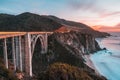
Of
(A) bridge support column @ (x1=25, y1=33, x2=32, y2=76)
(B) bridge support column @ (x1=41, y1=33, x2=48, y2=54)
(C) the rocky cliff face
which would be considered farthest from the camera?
(B) bridge support column @ (x1=41, y1=33, x2=48, y2=54)

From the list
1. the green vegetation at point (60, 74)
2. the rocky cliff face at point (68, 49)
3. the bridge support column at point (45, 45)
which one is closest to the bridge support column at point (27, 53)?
the rocky cliff face at point (68, 49)

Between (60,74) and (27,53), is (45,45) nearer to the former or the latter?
(27,53)

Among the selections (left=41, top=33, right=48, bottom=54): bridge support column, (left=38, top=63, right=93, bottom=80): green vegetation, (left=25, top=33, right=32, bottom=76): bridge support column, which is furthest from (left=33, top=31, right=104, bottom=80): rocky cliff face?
(left=38, top=63, right=93, bottom=80): green vegetation

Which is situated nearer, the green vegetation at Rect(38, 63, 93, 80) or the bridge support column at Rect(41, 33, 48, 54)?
the green vegetation at Rect(38, 63, 93, 80)

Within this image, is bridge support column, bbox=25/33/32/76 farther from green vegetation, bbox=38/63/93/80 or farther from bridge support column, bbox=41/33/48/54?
bridge support column, bbox=41/33/48/54

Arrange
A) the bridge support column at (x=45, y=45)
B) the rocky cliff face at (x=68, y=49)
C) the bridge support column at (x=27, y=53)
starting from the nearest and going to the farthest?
the bridge support column at (x=27, y=53) < the rocky cliff face at (x=68, y=49) < the bridge support column at (x=45, y=45)

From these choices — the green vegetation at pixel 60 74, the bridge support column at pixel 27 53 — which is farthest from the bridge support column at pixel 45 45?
the green vegetation at pixel 60 74

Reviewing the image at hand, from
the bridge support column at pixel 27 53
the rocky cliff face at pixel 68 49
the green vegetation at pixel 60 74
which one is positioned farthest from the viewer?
the rocky cliff face at pixel 68 49

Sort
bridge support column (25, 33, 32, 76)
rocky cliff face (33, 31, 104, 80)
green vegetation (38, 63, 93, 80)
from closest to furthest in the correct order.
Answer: green vegetation (38, 63, 93, 80) < bridge support column (25, 33, 32, 76) < rocky cliff face (33, 31, 104, 80)

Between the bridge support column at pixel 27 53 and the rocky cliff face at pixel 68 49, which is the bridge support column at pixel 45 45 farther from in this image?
the bridge support column at pixel 27 53

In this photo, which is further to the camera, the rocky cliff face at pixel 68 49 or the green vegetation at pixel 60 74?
the rocky cliff face at pixel 68 49

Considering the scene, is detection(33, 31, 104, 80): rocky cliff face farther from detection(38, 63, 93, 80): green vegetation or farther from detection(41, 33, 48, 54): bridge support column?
detection(38, 63, 93, 80): green vegetation
